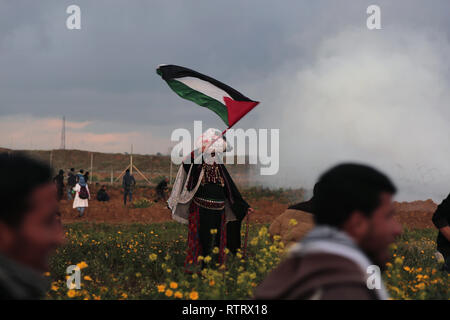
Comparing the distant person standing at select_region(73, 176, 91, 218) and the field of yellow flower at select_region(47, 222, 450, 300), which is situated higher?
the distant person standing at select_region(73, 176, 91, 218)

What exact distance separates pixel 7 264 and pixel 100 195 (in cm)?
2206

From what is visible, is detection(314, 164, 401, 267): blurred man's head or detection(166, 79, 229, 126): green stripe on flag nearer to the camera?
detection(314, 164, 401, 267): blurred man's head

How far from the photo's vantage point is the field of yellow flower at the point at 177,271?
13.6ft

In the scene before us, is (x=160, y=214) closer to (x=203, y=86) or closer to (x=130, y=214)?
(x=130, y=214)

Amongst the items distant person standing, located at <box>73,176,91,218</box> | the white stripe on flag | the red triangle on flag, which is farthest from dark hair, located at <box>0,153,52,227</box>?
distant person standing, located at <box>73,176,91,218</box>

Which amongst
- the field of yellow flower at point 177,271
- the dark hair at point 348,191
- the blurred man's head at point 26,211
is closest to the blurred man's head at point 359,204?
the dark hair at point 348,191

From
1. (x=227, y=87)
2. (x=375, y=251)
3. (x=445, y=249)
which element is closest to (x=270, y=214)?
(x=227, y=87)

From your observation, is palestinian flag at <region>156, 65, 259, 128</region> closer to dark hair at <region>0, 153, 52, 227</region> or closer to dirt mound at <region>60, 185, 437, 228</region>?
dark hair at <region>0, 153, 52, 227</region>

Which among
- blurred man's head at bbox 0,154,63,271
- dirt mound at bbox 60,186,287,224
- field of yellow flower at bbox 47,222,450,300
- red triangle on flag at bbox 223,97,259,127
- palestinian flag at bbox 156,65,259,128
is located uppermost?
palestinian flag at bbox 156,65,259,128

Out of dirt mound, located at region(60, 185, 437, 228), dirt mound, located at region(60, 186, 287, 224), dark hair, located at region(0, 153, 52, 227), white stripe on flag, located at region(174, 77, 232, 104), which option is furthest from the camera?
dirt mound, located at region(60, 186, 287, 224)

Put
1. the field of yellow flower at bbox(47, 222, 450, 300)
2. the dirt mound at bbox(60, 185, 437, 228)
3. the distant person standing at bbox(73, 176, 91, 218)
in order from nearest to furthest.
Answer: the field of yellow flower at bbox(47, 222, 450, 300) < the distant person standing at bbox(73, 176, 91, 218) < the dirt mound at bbox(60, 185, 437, 228)

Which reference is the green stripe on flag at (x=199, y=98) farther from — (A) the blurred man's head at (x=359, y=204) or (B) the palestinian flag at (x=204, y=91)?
(A) the blurred man's head at (x=359, y=204)

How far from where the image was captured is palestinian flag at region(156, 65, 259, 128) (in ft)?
22.8

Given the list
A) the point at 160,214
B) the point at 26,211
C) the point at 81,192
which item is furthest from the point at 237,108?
the point at 160,214
